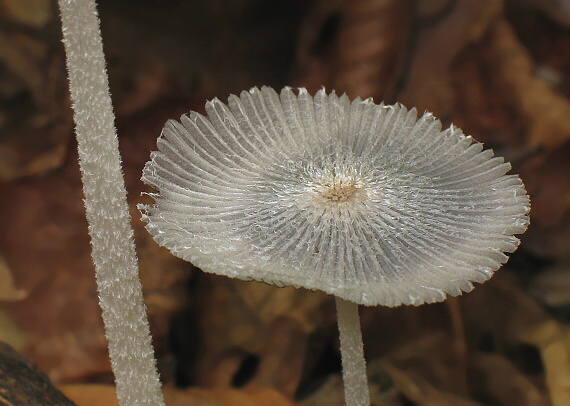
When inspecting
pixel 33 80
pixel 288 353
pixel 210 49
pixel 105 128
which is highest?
pixel 210 49

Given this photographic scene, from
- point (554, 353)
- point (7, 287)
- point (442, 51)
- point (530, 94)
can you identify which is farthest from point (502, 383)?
point (7, 287)

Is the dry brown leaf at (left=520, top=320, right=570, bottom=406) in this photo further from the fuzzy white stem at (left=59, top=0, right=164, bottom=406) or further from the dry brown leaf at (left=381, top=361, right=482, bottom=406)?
the fuzzy white stem at (left=59, top=0, right=164, bottom=406)

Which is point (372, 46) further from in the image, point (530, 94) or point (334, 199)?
point (334, 199)

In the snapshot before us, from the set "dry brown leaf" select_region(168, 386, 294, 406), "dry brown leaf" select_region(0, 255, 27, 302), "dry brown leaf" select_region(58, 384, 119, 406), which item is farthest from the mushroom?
"dry brown leaf" select_region(0, 255, 27, 302)

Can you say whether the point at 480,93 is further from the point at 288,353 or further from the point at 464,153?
the point at 288,353

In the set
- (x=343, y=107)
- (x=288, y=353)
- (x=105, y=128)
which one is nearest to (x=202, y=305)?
(x=288, y=353)

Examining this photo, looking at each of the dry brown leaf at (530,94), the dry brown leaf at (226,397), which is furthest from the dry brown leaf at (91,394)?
the dry brown leaf at (530,94)
